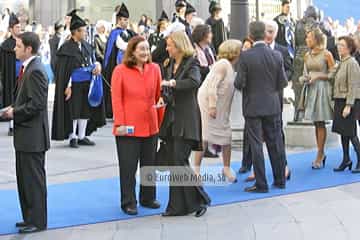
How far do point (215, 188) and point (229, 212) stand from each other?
4.21 feet

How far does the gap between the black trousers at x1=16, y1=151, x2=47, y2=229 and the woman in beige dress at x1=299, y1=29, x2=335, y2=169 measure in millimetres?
4226

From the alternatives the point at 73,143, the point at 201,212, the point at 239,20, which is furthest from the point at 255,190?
the point at 239,20

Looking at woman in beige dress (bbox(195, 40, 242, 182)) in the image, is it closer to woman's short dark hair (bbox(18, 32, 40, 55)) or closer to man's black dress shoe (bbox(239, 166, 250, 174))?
man's black dress shoe (bbox(239, 166, 250, 174))

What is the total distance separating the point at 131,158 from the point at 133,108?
1.67 feet

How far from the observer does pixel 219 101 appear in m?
8.91

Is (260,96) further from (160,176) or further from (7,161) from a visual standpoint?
(7,161)

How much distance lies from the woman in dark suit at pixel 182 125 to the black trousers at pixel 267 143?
1233mm

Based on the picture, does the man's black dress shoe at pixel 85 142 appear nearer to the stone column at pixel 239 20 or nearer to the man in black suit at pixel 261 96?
the stone column at pixel 239 20

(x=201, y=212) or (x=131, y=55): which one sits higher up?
(x=131, y=55)

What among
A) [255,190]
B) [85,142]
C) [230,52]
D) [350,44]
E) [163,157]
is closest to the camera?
[163,157]

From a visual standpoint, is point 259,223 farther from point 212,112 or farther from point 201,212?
point 212,112

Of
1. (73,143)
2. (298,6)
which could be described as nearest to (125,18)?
(73,143)

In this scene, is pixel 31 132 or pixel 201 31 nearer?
pixel 31 132

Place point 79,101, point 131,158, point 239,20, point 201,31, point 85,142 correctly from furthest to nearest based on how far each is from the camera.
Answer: point 239,20
point 85,142
point 79,101
point 201,31
point 131,158
